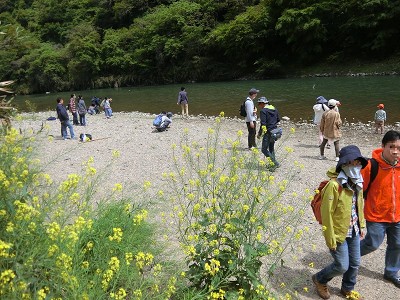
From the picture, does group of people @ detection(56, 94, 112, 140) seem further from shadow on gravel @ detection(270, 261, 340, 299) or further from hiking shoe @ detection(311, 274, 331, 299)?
hiking shoe @ detection(311, 274, 331, 299)

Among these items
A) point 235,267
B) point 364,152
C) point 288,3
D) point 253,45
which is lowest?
point 364,152

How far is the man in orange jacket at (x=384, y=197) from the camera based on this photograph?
3792 millimetres

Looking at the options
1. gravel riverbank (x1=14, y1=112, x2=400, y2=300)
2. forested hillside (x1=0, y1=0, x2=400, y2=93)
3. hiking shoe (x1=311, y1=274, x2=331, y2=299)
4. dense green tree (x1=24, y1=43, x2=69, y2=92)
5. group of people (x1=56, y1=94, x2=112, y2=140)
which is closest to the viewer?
hiking shoe (x1=311, y1=274, x2=331, y2=299)

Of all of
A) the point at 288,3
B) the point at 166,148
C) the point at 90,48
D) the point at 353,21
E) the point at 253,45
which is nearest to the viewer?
the point at 166,148

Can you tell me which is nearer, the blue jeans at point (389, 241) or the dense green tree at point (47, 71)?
the blue jeans at point (389, 241)

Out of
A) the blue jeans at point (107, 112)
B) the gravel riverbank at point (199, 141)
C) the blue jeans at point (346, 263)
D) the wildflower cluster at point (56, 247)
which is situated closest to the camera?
the wildflower cluster at point (56, 247)

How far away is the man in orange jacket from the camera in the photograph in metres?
3.79

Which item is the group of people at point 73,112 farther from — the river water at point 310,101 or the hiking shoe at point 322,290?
the hiking shoe at point 322,290

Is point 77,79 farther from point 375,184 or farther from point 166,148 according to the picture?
point 375,184

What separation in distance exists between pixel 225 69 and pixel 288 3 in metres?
10.1

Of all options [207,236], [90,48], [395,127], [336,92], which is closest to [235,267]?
[207,236]

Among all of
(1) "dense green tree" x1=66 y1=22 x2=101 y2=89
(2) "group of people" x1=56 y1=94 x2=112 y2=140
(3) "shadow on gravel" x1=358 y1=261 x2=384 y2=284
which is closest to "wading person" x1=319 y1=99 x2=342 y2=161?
(3) "shadow on gravel" x1=358 y1=261 x2=384 y2=284

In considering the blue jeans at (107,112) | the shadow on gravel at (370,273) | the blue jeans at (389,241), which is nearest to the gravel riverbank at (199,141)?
the shadow on gravel at (370,273)

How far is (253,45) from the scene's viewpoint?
4162 centimetres
